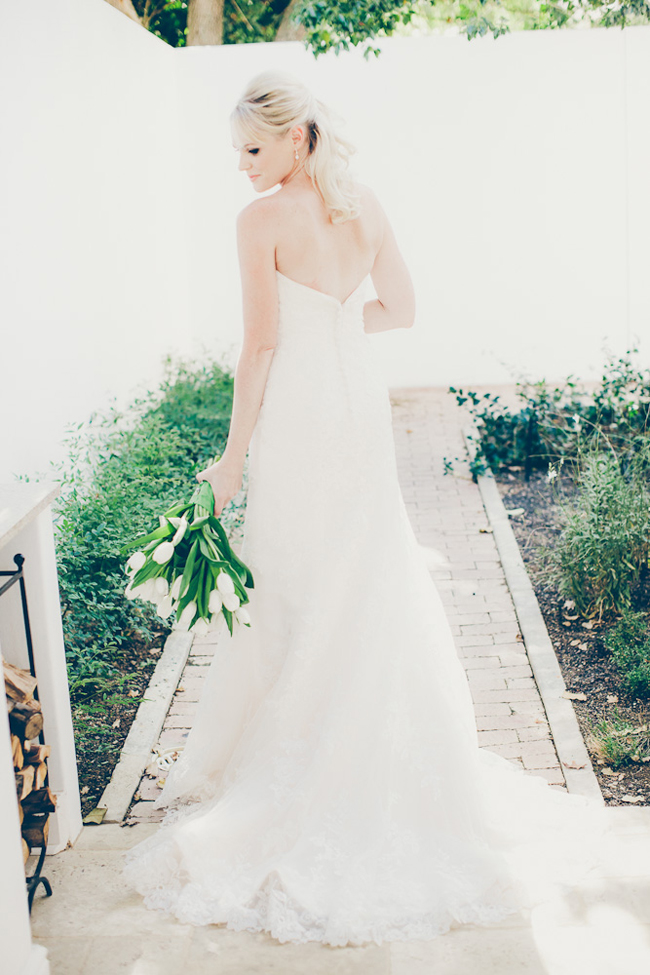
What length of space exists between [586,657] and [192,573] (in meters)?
2.15

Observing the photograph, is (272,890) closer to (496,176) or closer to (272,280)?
(272,280)

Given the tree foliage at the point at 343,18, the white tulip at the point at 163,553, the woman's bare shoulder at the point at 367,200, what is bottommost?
the white tulip at the point at 163,553

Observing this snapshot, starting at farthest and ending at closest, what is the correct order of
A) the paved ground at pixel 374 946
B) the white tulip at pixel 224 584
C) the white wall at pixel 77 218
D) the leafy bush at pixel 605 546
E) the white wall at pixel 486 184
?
1. the white wall at pixel 486 184
2. the white wall at pixel 77 218
3. the leafy bush at pixel 605 546
4. the white tulip at pixel 224 584
5. the paved ground at pixel 374 946

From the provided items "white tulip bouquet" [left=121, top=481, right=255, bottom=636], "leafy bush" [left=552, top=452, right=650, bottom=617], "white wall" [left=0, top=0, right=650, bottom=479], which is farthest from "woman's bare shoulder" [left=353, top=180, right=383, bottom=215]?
"white wall" [left=0, top=0, right=650, bottom=479]

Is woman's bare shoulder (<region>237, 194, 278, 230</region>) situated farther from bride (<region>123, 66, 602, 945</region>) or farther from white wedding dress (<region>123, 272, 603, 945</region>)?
white wedding dress (<region>123, 272, 603, 945</region>)

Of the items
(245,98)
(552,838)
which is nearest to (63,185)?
(245,98)

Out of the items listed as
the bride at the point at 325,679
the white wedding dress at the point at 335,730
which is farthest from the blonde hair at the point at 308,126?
the white wedding dress at the point at 335,730

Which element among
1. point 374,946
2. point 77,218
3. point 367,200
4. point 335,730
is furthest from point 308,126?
point 77,218

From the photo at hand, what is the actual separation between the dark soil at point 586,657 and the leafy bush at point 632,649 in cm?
4

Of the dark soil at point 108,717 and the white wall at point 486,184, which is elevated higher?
the white wall at point 486,184

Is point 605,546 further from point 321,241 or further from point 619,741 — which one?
point 321,241

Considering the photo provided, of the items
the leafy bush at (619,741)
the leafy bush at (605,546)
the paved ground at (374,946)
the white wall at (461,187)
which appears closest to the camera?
the paved ground at (374,946)

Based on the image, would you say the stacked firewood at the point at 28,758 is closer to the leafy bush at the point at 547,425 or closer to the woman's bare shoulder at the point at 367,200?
the woman's bare shoulder at the point at 367,200

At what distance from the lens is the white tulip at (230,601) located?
265 cm
